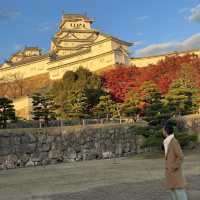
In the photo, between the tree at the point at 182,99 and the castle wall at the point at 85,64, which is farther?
the castle wall at the point at 85,64

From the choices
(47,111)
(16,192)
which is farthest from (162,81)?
(16,192)

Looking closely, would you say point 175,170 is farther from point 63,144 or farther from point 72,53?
point 72,53

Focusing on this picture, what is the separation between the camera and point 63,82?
43438 millimetres

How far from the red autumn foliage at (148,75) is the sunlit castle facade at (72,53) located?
10598 mm

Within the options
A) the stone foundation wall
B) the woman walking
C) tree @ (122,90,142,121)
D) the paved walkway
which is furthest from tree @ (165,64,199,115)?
the woman walking

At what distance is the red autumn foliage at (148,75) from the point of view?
39.9 meters

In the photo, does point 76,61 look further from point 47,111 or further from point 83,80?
point 47,111

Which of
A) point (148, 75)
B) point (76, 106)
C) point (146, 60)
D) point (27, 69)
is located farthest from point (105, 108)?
point (27, 69)

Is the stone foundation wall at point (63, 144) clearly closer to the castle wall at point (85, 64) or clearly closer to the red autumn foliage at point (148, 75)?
the red autumn foliage at point (148, 75)

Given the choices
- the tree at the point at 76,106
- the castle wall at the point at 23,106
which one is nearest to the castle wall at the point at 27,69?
the castle wall at the point at 23,106

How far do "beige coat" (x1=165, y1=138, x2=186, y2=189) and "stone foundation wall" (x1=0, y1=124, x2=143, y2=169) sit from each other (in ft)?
55.0

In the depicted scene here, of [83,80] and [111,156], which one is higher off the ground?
[83,80]

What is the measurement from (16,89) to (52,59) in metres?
8.33

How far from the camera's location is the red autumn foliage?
39938mm
